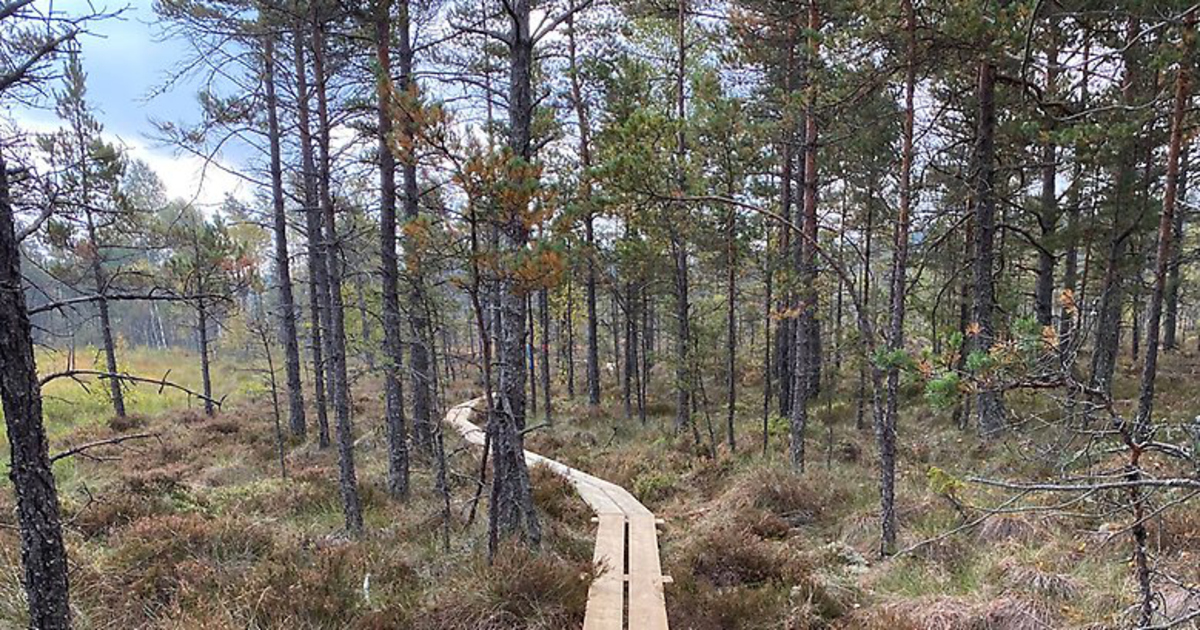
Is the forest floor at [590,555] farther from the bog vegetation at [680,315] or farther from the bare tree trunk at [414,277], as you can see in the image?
the bare tree trunk at [414,277]

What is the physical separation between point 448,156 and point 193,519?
5.08 m

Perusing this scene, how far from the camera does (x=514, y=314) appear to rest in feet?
19.7

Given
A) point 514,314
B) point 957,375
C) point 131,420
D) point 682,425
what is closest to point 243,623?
point 514,314

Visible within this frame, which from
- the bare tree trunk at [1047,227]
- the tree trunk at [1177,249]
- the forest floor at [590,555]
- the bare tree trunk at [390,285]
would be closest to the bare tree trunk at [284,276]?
the forest floor at [590,555]

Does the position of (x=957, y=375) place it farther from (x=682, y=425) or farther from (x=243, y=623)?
(x=682, y=425)

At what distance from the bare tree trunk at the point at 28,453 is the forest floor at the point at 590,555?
3.33 feet

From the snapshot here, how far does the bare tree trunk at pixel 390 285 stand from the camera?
7.14 m

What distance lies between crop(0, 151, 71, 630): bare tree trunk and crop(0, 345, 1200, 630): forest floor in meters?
1.01

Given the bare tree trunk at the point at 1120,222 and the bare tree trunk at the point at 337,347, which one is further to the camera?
the bare tree trunk at the point at 1120,222

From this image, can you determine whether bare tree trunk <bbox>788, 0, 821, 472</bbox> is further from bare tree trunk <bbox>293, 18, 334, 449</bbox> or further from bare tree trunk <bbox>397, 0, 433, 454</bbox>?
bare tree trunk <bbox>293, 18, 334, 449</bbox>

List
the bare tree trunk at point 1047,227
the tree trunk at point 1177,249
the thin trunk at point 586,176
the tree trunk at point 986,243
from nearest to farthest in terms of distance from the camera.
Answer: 1. the thin trunk at point 586,176
2. the tree trunk at point 986,243
3. the tree trunk at point 1177,249
4. the bare tree trunk at point 1047,227

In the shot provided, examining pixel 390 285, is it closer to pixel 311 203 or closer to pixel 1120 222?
pixel 311 203

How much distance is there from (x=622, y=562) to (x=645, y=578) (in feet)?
1.54

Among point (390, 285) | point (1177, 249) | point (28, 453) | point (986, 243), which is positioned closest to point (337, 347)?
point (390, 285)
